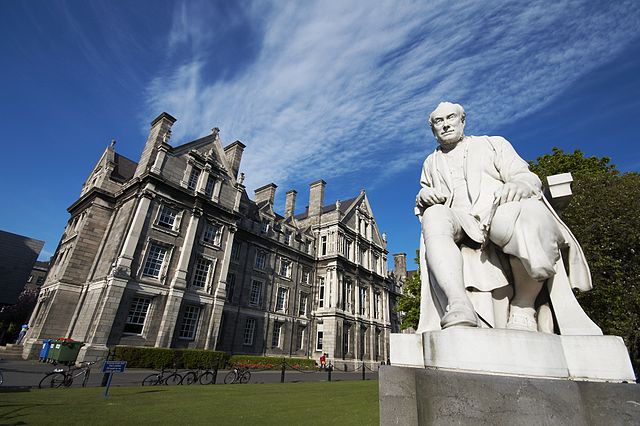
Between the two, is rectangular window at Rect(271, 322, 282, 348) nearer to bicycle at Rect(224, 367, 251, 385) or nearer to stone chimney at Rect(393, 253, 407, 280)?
bicycle at Rect(224, 367, 251, 385)

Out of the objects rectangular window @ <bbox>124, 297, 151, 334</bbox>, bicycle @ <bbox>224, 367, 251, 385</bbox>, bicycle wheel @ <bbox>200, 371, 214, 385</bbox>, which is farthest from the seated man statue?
rectangular window @ <bbox>124, 297, 151, 334</bbox>

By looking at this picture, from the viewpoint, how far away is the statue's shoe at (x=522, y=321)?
8.28 feet

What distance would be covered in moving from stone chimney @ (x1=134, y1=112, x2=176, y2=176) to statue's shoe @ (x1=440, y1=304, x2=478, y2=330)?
1040 inches

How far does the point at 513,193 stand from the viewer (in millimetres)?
2576

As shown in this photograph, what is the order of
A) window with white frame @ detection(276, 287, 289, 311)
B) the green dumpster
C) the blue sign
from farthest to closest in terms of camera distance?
window with white frame @ detection(276, 287, 289, 311) < the green dumpster < the blue sign

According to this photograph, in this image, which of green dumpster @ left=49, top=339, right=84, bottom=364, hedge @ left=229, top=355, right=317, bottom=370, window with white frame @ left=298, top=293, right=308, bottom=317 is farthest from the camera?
window with white frame @ left=298, top=293, right=308, bottom=317

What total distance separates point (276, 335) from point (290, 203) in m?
17.4

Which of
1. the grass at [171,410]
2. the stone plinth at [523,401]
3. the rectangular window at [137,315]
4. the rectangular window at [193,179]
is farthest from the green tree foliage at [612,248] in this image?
the rectangular window at [193,179]

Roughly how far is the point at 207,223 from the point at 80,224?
1040 centimetres

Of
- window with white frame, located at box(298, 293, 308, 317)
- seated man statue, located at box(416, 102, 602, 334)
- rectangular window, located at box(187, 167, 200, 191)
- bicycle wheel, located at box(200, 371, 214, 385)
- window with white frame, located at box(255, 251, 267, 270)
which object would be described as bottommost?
bicycle wheel, located at box(200, 371, 214, 385)

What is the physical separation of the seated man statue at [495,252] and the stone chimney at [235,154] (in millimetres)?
28217

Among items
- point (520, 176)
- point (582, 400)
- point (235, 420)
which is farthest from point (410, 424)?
point (235, 420)

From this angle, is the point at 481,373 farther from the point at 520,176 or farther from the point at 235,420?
the point at 235,420

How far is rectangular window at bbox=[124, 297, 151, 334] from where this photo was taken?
2000cm
